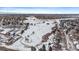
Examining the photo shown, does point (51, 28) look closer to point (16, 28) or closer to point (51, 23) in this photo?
point (51, 23)
